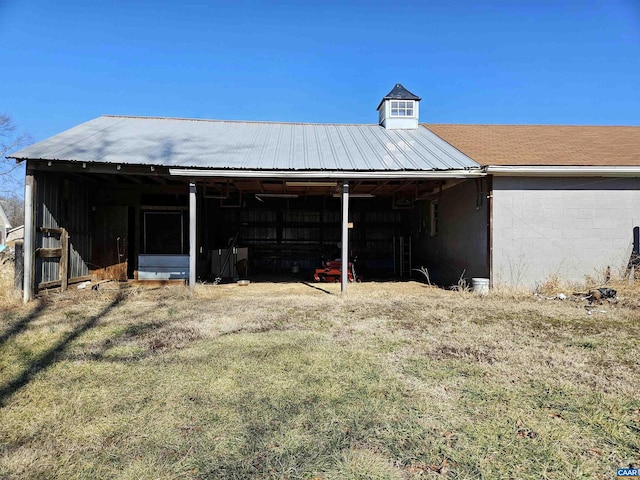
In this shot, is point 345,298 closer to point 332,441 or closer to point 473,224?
point 473,224

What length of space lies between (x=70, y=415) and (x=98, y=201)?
920cm

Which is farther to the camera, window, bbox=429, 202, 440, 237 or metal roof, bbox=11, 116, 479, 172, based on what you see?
window, bbox=429, 202, 440, 237

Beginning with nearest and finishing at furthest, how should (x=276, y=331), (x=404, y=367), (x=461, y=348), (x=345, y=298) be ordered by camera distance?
1. (x=404, y=367)
2. (x=461, y=348)
3. (x=276, y=331)
4. (x=345, y=298)

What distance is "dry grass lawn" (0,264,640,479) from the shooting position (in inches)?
91.4

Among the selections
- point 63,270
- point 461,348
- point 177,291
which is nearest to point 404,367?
point 461,348

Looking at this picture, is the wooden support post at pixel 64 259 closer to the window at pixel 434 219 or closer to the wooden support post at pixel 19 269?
the wooden support post at pixel 19 269

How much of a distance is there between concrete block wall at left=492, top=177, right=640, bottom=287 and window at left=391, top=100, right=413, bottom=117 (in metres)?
5.72

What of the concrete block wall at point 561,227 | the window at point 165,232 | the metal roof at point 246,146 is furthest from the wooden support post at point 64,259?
the concrete block wall at point 561,227

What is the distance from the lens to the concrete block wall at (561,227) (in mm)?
8625

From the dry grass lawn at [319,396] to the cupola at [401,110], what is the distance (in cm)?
892

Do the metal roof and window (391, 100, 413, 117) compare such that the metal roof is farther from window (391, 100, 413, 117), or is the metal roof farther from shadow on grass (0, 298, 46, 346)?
shadow on grass (0, 298, 46, 346)

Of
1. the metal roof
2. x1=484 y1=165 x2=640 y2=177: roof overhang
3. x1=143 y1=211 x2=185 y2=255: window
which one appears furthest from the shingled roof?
x1=143 y1=211 x2=185 y2=255: window

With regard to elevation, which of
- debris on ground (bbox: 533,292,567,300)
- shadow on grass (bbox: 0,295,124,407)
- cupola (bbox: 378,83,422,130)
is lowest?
shadow on grass (bbox: 0,295,124,407)

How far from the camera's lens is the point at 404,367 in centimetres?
391
